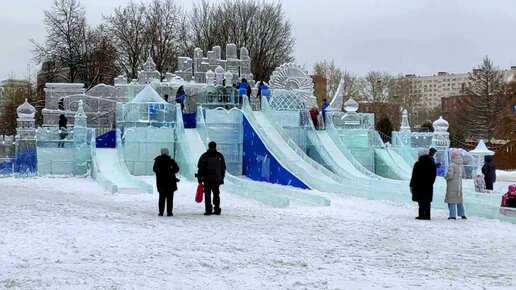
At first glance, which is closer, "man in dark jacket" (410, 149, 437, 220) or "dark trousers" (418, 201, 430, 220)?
"man in dark jacket" (410, 149, 437, 220)

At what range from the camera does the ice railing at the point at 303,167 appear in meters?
20.8

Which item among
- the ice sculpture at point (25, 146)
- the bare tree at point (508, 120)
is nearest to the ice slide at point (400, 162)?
the ice sculpture at point (25, 146)

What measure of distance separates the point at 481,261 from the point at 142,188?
39.6ft

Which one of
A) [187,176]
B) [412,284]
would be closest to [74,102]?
[187,176]

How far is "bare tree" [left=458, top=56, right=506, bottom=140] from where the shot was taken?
62656 mm

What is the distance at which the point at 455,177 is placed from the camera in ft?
47.6

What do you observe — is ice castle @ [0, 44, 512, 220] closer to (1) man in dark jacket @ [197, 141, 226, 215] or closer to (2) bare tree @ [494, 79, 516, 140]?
(1) man in dark jacket @ [197, 141, 226, 215]

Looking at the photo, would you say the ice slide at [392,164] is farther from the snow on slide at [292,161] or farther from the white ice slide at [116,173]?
the white ice slide at [116,173]

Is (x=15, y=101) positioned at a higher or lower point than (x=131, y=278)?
higher

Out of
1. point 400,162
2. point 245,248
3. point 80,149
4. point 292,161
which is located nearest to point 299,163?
point 292,161

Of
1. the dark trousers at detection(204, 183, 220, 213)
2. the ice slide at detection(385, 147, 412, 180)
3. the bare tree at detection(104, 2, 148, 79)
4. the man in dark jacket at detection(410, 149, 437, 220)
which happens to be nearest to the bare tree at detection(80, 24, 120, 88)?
the bare tree at detection(104, 2, 148, 79)

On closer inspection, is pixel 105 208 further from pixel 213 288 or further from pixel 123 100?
pixel 123 100

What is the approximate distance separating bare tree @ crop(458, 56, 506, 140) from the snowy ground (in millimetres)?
49250

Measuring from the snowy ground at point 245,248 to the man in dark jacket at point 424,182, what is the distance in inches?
17.0
